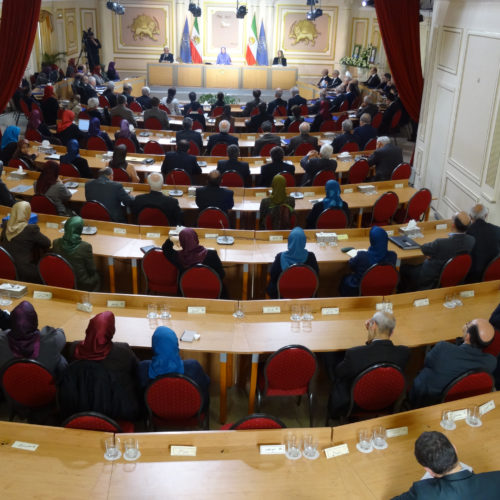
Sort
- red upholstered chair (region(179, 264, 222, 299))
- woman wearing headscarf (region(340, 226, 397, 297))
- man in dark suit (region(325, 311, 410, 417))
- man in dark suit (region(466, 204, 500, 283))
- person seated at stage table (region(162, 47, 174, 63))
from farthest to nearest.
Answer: person seated at stage table (region(162, 47, 174, 63)) → man in dark suit (region(466, 204, 500, 283)) → woman wearing headscarf (region(340, 226, 397, 297)) → red upholstered chair (region(179, 264, 222, 299)) → man in dark suit (region(325, 311, 410, 417))

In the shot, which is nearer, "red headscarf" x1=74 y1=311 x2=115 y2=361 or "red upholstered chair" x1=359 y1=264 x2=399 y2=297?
"red headscarf" x1=74 y1=311 x2=115 y2=361

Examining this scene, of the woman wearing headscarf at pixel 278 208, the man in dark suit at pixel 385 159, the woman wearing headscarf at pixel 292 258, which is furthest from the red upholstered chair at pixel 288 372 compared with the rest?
the man in dark suit at pixel 385 159

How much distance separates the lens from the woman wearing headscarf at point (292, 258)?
527 centimetres

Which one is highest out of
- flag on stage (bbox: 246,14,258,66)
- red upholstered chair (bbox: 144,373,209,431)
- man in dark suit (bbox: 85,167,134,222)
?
flag on stage (bbox: 246,14,258,66)

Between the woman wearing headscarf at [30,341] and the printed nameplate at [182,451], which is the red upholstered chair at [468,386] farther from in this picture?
the woman wearing headscarf at [30,341]

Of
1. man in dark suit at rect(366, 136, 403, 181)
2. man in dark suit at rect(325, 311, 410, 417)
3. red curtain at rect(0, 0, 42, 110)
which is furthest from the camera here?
man in dark suit at rect(366, 136, 403, 181)

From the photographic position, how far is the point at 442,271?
18.2 ft

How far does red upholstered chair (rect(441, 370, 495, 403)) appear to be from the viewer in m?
3.71

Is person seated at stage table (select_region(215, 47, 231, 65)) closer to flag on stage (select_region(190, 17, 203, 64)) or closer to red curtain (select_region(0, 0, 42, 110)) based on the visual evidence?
flag on stage (select_region(190, 17, 203, 64))

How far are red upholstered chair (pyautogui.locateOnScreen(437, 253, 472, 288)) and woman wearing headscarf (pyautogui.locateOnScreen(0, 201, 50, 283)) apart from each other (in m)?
3.87

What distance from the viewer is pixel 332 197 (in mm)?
6840

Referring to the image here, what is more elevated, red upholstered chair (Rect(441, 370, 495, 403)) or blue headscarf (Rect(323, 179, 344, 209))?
blue headscarf (Rect(323, 179, 344, 209))

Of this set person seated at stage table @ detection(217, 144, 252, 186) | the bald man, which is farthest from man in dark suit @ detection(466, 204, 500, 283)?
person seated at stage table @ detection(217, 144, 252, 186)

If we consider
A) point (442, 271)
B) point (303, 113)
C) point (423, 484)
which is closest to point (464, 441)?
point (423, 484)
